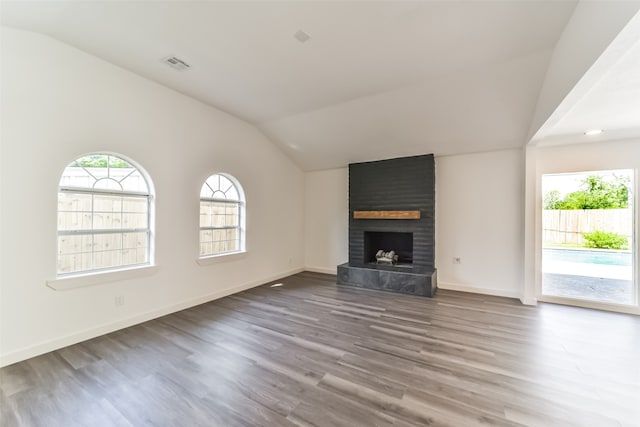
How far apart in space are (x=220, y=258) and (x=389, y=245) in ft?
11.3

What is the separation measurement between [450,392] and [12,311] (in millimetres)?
3875

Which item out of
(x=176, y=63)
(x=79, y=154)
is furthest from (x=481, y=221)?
(x=79, y=154)

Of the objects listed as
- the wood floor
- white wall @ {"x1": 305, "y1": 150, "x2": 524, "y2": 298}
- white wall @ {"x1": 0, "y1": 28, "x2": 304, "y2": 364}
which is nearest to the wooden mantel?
white wall @ {"x1": 305, "y1": 150, "x2": 524, "y2": 298}

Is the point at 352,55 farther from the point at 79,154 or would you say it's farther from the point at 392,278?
the point at 392,278

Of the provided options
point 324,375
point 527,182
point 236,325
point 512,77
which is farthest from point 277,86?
point 527,182

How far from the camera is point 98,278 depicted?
9.36 ft

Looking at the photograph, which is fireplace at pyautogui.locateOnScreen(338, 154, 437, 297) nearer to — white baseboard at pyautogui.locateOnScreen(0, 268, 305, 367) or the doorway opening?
the doorway opening

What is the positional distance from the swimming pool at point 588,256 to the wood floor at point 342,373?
91 cm

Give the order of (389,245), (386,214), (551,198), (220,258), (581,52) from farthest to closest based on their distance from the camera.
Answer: (389,245) → (386,214) → (551,198) → (220,258) → (581,52)

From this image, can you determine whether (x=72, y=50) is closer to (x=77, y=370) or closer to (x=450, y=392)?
(x=77, y=370)

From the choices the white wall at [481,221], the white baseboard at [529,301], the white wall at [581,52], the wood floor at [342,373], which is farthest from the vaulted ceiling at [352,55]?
the wood floor at [342,373]

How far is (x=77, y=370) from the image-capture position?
7.27 feet

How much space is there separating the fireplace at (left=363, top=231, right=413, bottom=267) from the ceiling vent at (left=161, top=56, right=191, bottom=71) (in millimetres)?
4117

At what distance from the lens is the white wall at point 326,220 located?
588 cm
